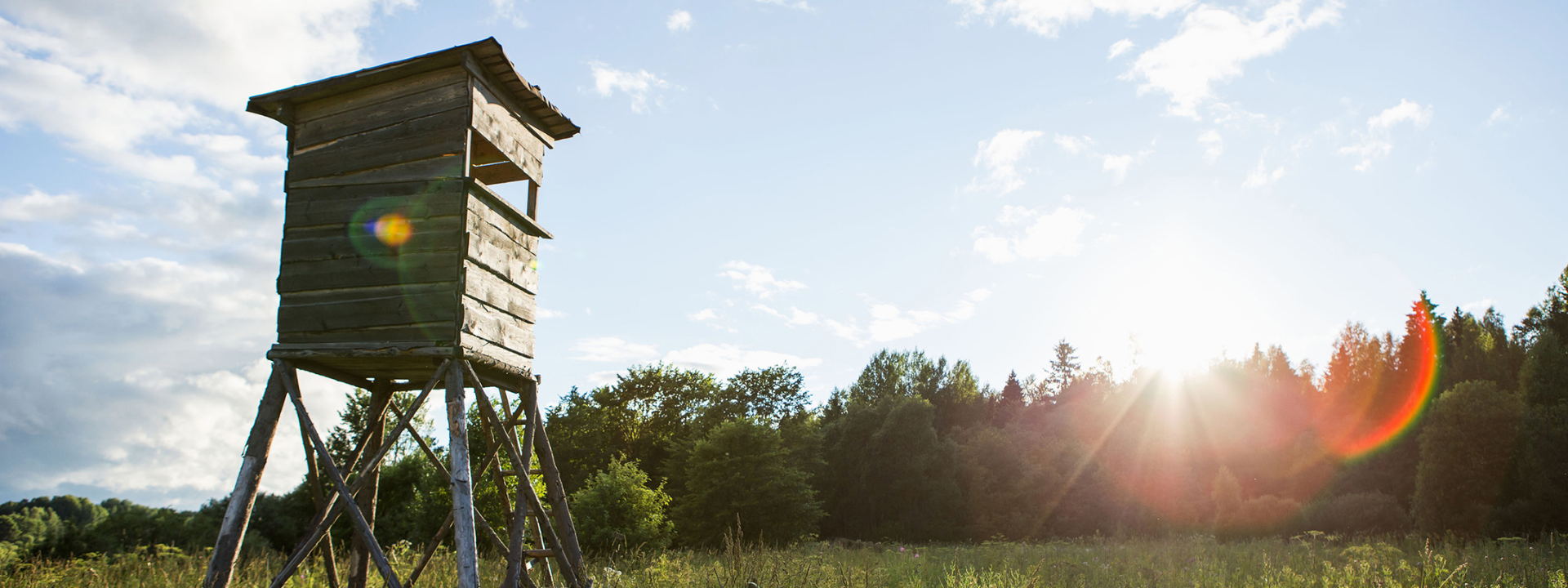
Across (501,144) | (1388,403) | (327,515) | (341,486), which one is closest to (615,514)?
(327,515)

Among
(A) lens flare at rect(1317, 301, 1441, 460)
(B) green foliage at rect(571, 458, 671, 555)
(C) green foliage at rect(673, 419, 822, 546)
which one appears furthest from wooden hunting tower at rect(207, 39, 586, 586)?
(A) lens flare at rect(1317, 301, 1441, 460)

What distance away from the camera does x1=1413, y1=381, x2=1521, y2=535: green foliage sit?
22.4 metres

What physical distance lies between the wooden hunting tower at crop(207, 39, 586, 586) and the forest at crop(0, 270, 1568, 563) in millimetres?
14705

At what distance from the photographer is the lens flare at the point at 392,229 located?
7.94 m

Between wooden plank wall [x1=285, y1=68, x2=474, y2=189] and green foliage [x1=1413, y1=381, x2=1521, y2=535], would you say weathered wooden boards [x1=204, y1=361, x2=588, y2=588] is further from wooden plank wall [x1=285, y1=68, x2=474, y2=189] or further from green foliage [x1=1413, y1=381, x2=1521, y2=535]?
green foliage [x1=1413, y1=381, x2=1521, y2=535]

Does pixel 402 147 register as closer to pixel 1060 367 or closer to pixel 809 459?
pixel 809 459

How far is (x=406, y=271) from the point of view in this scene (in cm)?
780

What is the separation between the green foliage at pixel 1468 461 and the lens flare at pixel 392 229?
27590 mm

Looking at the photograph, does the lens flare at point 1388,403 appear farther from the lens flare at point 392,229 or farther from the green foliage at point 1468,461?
the lens flare at point 392,229

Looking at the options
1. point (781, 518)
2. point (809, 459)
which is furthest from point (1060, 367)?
point (781, 518)

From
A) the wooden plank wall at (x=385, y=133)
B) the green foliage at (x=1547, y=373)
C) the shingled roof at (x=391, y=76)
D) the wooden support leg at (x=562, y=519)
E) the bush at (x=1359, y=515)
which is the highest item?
the shingled roof at (x=391, y=76)

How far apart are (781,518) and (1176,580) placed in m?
20.7

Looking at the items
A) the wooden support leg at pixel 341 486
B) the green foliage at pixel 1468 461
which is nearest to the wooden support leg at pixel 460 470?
the wooden support leg at pixel 341 486

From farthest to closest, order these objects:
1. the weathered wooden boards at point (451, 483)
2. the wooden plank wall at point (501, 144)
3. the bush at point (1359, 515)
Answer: the bush at point (1359, 515) → the wooden plank wall at point (501, 144) → the weathered wooden boards at point (451, 483)
